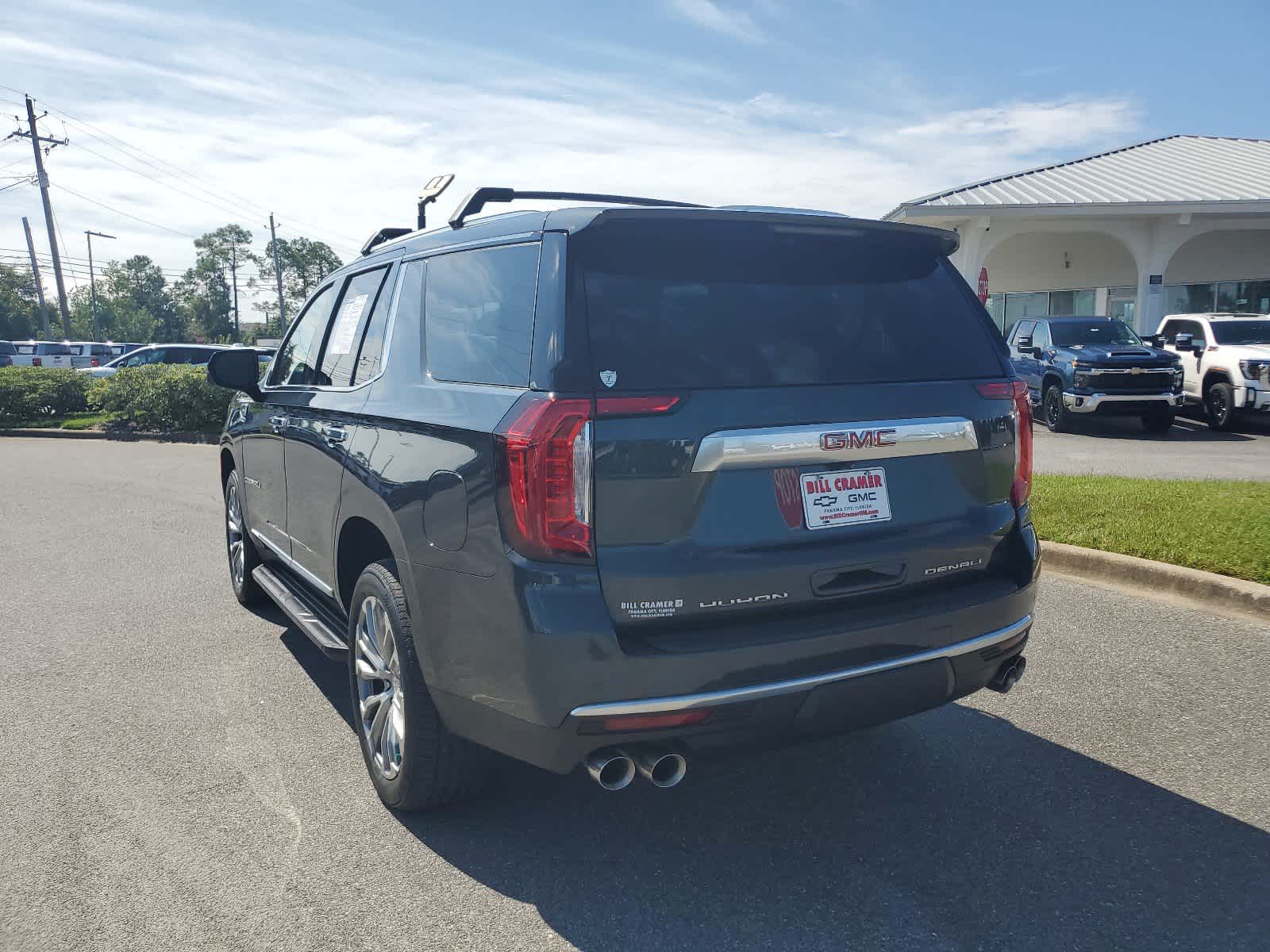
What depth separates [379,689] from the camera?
145 inches

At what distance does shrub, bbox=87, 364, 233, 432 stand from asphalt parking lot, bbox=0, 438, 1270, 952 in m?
15.0

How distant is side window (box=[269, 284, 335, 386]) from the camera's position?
4.80 m

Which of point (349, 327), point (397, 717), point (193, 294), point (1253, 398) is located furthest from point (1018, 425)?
point (193, 294)

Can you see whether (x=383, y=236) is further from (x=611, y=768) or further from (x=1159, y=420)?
(x=1159, y=420)

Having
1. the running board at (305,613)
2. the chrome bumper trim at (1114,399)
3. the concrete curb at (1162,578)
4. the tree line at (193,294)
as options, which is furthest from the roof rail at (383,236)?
the tree line at (193,294)

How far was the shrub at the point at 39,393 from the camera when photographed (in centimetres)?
2183

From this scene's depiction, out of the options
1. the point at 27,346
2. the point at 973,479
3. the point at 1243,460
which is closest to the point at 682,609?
the point at 973,479

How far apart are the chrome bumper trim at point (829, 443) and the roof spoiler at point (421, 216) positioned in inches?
84.0

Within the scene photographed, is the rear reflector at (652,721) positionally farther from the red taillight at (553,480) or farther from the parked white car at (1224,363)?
the parked white car at (1224,363)

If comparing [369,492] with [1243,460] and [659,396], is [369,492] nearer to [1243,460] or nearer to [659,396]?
[659,396]

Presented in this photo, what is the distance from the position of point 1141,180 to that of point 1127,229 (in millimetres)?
1877

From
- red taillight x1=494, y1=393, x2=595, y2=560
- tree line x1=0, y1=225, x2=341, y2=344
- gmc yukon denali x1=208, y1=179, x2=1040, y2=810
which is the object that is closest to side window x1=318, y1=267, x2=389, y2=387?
gmc yukon denali x1=208, y1=179, x2=1040, y2=810

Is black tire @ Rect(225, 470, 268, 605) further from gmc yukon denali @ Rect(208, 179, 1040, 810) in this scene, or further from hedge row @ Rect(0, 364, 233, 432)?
hedge row @ Rect(0, 364, 233, 432)

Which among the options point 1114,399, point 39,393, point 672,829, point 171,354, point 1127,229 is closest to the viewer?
point 672,829
